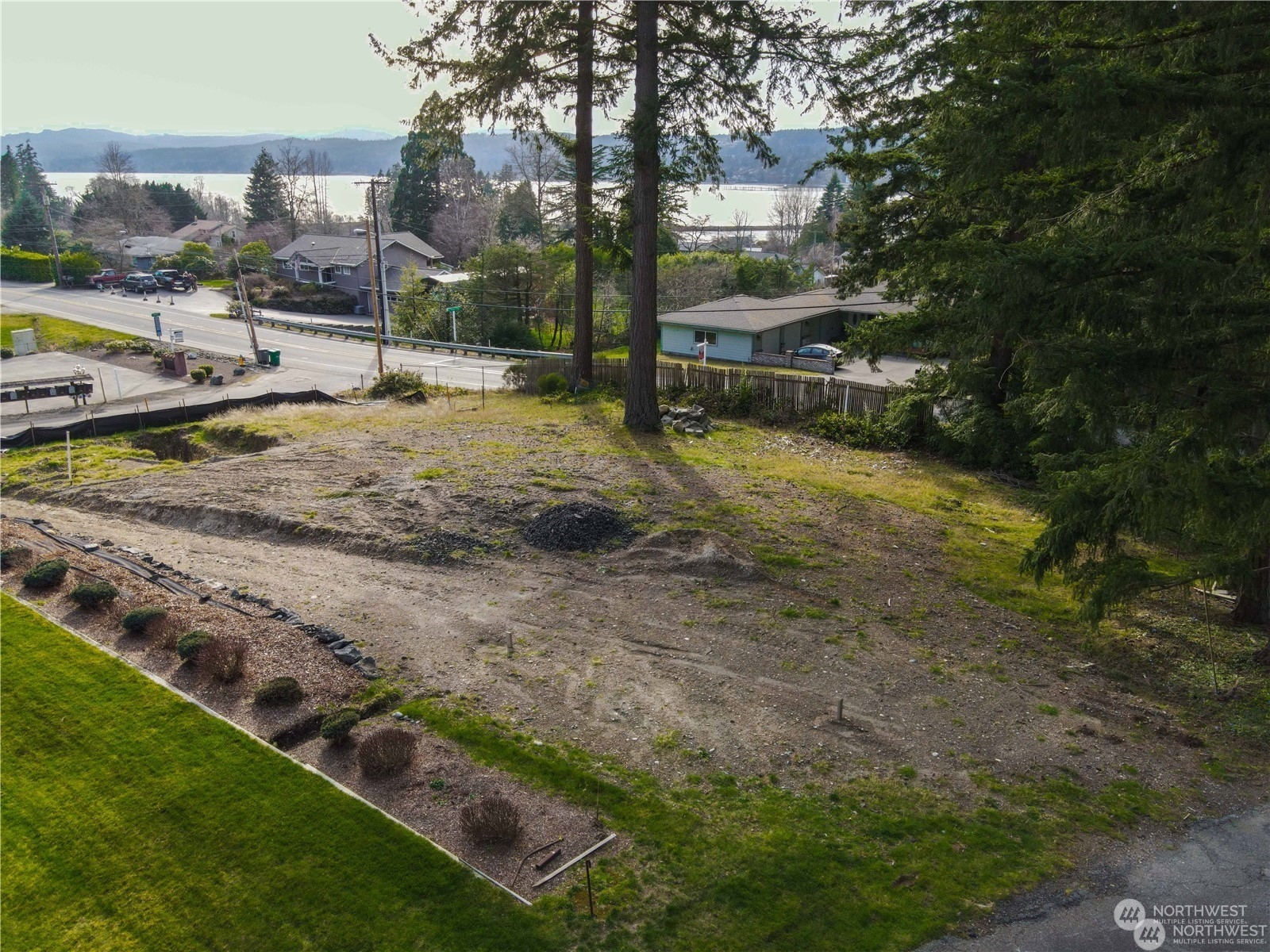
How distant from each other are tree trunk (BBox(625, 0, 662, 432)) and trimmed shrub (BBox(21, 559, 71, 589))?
13948 mm

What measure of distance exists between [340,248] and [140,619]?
66.1m

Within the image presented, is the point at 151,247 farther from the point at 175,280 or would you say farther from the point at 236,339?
the point at 236,339

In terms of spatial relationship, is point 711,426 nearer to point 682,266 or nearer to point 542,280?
point 542,280

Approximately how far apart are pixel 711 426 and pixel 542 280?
32870mm

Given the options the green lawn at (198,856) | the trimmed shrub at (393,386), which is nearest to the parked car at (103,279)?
the trimmed shrub at (393,386)

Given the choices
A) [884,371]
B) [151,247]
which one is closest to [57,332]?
[151,247]

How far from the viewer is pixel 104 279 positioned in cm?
7150

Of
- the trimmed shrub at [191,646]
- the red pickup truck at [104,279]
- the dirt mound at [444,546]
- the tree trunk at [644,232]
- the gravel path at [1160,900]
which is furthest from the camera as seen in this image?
the red pickup truck at [104,279]

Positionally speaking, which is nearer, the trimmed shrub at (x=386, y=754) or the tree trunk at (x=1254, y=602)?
the trimmed shrub at (x=386, y=754)

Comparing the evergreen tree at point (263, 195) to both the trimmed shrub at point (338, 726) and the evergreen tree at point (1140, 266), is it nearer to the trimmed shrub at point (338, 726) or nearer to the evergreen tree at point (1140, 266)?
the trimmed shrub at point (338, 726)

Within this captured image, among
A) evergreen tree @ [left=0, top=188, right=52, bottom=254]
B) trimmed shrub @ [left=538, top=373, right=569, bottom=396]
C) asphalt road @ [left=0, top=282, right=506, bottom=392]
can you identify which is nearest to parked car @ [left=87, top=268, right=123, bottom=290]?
asphalt road @ [left=0, top=282, right=506, bottom=392]

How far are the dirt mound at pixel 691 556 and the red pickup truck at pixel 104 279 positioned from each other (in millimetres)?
75394

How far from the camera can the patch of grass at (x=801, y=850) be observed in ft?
22.7

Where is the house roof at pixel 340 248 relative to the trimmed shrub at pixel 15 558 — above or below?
above
